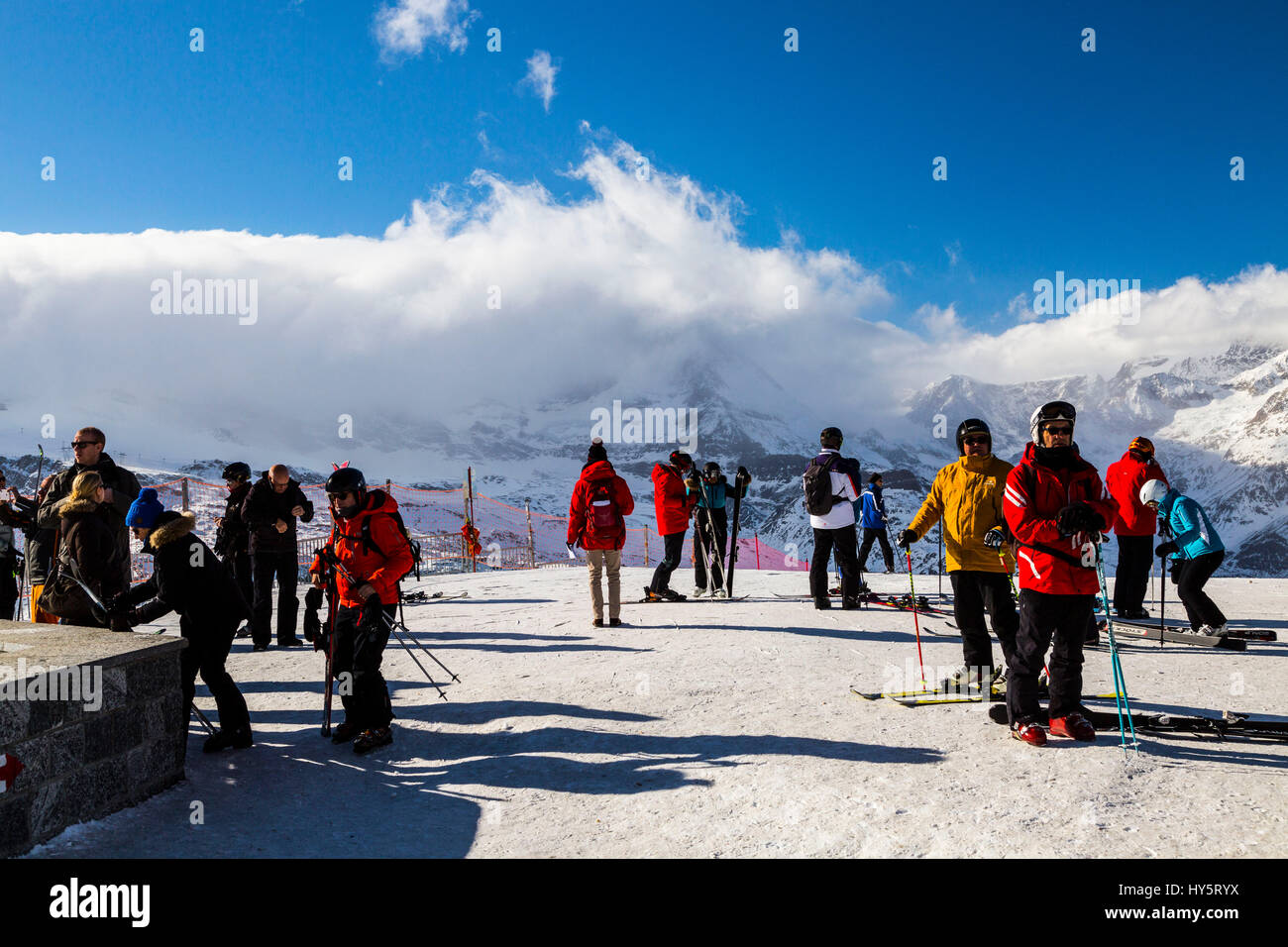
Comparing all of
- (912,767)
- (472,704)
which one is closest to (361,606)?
(472,704)

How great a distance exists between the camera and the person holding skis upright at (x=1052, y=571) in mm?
4355

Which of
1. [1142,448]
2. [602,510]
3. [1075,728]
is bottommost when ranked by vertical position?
[1075,728]

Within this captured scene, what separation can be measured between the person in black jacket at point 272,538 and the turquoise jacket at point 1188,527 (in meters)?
8.73

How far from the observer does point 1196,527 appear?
728 centimetres

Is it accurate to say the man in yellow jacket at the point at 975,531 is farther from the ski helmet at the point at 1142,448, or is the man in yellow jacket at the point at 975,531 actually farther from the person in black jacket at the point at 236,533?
the person in black jacket at the point at 236,533

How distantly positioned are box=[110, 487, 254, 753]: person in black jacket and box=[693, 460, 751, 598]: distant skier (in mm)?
6575

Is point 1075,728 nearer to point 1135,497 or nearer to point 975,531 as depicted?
point 975,531

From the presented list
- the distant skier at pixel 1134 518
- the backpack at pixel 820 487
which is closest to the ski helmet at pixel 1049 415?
the distant skier at pixel 1134 518

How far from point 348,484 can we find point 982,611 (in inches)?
178

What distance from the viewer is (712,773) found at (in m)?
4.31

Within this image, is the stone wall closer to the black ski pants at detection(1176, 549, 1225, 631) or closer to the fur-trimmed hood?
the fur-trimmed hood

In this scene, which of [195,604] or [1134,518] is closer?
[195,604]

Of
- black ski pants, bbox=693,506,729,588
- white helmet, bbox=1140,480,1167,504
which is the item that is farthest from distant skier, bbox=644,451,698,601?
white helmet, bbox=1140,480,1167,504

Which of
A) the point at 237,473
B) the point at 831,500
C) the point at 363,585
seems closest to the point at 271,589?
the point at 237,473
